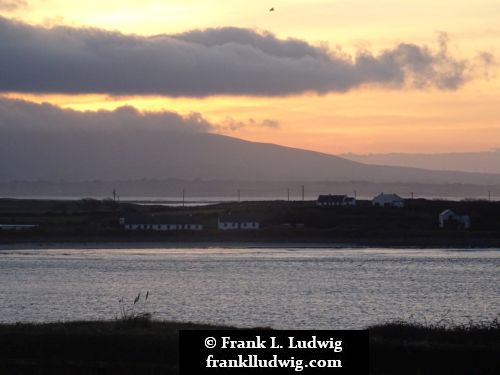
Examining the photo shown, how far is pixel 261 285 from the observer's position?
135 ft

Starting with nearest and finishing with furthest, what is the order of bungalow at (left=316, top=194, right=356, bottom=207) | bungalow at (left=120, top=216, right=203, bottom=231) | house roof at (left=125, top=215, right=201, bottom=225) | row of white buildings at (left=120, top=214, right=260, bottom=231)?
bungalow at (left=120, top=216, right=203, bottom=231)
row of white buildings at (left=120, top=214, right=260, bottom=231)
house roof at (left=125, top=215, right=201, bottom=225)
bungalow at (left=316, top=194, right=356, bottom=207)

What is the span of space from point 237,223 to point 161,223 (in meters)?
5.92

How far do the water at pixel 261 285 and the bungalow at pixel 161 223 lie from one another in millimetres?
8629

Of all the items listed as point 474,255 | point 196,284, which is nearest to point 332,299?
point 196,284

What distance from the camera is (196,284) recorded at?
1645 inches

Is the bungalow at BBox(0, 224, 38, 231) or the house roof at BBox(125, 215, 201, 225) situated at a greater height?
the house roof at BBox(125, 215, 201, 225)

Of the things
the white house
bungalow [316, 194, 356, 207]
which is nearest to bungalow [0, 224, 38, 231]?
bungalow [316, 194, 356, 207]

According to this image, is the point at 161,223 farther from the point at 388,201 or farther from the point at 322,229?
the point at 388,201

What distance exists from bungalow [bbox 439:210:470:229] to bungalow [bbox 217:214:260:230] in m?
14.4

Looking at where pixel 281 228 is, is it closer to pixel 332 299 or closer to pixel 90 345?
pixel 332 299

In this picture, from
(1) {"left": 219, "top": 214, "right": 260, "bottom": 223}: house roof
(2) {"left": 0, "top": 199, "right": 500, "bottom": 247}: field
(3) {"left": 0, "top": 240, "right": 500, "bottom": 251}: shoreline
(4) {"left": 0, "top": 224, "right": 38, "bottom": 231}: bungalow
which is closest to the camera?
(3) {"left": 0, "top": 240, "right": 500, "bottom": 251}: shoreline

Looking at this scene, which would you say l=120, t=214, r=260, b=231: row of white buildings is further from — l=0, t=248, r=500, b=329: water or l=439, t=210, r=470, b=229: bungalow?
l=439, t=210, r=470, b=229: bungalow

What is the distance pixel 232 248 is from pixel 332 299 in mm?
33953

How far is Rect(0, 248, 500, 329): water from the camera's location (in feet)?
98.7
